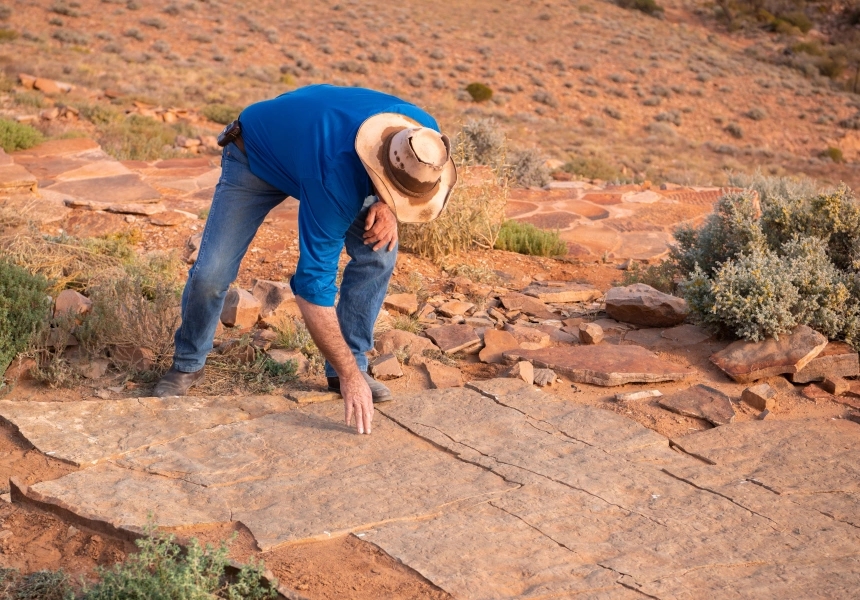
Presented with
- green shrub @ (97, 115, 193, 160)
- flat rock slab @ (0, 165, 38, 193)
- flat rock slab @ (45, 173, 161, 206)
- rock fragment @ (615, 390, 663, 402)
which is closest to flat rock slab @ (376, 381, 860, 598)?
rock fragment @ (615, 390, 663, 402)

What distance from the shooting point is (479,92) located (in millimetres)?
21688

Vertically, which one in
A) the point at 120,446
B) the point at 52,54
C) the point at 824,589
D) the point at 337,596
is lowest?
the point at 52,54

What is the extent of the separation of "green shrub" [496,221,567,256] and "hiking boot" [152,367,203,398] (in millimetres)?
3664

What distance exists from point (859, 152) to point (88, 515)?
889 inches

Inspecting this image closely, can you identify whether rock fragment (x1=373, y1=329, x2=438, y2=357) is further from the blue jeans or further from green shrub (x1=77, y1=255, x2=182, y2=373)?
green shrub (x1=77, y1=255, x2=182, y2=373)

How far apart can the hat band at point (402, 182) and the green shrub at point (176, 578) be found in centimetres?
128

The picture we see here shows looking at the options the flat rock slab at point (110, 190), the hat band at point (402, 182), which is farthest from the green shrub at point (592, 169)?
the hat band at point (402, 182)

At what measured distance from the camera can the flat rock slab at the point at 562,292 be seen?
571cm

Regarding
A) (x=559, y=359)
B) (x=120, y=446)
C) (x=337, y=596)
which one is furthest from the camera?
(x=559, y=359)

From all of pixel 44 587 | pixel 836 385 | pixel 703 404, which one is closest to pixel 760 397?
pixel 703 404

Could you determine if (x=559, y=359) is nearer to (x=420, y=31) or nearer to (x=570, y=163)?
(x=570, y=163)

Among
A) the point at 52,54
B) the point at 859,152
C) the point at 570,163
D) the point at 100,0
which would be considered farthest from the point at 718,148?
the point at 100,0

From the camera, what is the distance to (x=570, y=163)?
14.2m

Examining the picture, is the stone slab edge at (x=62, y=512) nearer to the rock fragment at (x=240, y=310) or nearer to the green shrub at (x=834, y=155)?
the rock fragment at (x=240, y=310)
